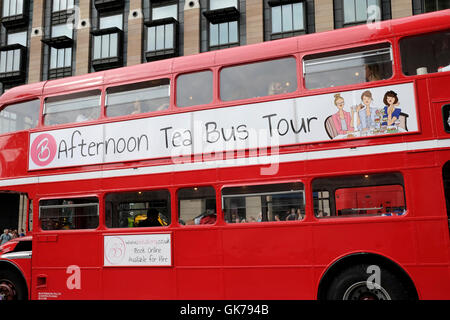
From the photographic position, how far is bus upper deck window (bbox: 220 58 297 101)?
633 centimetres

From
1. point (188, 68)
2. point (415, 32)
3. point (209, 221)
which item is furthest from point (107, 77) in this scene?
point (415, 32)

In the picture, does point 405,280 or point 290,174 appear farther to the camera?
point 290,174

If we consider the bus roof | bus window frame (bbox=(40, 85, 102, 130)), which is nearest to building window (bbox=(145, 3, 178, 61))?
the bus roof

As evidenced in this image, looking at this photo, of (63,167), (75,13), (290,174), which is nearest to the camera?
(290,174)

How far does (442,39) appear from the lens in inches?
224

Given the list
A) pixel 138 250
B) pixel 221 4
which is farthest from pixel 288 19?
pixel 138 250

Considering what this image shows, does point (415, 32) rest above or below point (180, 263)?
above

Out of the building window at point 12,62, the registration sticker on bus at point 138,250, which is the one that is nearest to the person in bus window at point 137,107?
the registration sticker on bus at point 138,250

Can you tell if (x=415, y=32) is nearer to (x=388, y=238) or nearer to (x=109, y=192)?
(x=388, y=238)

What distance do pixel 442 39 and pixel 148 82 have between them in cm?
460

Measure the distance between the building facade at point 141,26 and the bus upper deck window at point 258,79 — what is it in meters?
13.3

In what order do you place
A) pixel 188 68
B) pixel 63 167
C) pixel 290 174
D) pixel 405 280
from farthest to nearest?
pixel 63 167
pixel 188 68
pixel 290 174
pixel 405 280

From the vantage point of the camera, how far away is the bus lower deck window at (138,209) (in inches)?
269
